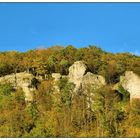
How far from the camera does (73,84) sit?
4881 centimetres

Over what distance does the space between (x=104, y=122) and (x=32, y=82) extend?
1055cm

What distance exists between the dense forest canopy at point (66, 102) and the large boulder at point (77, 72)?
1.87 ft

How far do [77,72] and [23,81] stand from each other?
183 inches

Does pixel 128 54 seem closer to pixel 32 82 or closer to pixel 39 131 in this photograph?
pixel 32 82

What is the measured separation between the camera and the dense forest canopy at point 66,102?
4184cm

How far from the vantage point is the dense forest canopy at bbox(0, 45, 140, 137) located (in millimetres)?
41844

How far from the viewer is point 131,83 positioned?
156 ft

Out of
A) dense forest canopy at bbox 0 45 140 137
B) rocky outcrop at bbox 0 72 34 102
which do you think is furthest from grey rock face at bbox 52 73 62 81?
rocky outcrop at bbox 0 72 34 102

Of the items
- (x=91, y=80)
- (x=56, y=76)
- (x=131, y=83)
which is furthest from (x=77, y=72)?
(x=131, y=83)

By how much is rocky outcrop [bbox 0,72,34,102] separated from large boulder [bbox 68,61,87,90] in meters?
3.50

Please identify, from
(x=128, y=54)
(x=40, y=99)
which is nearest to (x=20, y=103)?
(x=40, y=99)

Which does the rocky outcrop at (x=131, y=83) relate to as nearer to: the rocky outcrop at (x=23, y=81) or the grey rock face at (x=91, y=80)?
the grey rock face at (x=91, y=80)

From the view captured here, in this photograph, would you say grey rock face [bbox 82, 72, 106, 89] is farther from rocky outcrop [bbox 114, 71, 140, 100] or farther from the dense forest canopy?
rocky outcrop [bbox 114, 71, 140, 100]

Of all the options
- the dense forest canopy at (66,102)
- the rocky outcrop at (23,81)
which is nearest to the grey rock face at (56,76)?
the dense forest canopy at (66,102)
